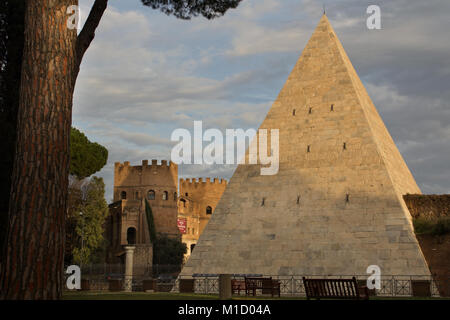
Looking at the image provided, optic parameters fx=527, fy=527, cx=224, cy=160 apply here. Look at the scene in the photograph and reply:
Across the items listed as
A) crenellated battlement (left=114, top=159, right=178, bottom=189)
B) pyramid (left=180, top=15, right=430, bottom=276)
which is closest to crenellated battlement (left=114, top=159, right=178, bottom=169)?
crenellated battlement (left=114, top=159, right=178, bottom=189)

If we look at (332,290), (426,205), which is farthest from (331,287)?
(426,205)

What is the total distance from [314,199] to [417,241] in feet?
12.5

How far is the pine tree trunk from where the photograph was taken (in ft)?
19.0

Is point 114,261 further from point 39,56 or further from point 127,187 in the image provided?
point 39,56

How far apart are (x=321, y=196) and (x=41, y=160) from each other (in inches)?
559

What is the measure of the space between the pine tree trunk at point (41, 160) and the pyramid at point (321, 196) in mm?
13050

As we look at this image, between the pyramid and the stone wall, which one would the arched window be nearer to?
the pyramid

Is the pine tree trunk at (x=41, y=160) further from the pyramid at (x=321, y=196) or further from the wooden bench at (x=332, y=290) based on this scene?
the pyramid at (x=321, y=196)

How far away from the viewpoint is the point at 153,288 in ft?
63.9

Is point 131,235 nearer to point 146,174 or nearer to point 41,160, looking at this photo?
point 146,174

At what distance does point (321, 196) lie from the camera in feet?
62.5

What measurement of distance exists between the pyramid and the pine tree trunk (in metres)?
13.0

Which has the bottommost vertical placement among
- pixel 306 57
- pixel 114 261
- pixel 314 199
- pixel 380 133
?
pixel 114 261
